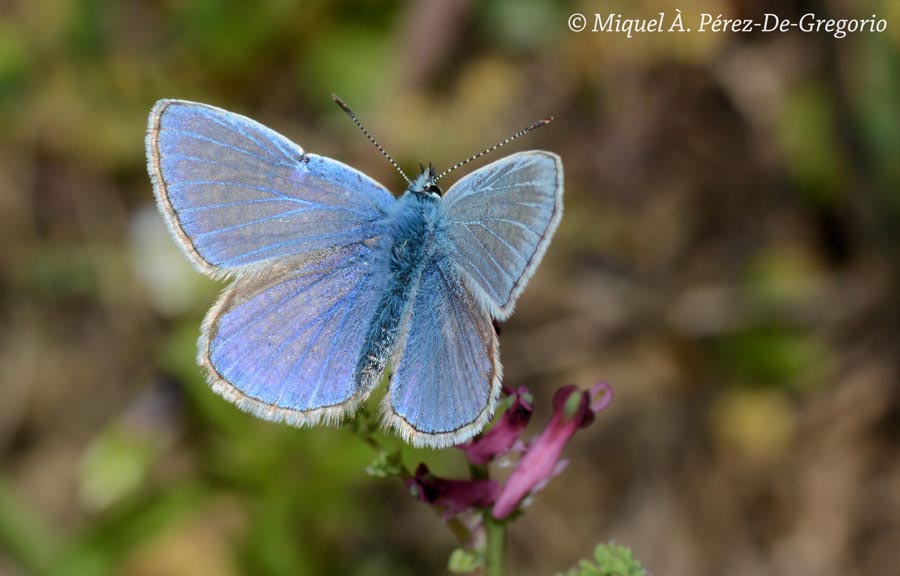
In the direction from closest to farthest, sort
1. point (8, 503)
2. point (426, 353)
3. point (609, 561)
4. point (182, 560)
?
point (609, 561) → point (426, 353) → point (8, 503) → point (182, 560)

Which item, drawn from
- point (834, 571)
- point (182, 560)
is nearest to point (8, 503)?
point (182, 560)

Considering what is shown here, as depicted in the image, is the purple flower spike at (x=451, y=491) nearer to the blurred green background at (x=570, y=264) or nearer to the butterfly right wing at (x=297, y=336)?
the butterfly right wing at (x=297, y=336)

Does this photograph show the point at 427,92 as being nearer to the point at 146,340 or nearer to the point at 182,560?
the point at 146,340

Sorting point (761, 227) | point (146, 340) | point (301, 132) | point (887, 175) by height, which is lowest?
point (146, 340)

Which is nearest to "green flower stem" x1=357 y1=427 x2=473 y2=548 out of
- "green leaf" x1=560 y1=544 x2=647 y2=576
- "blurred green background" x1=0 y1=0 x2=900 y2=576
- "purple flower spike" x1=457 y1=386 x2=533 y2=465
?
"purple flower spike" x1=457 y1=386 x2=533 y2=465

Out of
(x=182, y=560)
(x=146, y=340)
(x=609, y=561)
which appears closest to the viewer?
(x=609, y=561)

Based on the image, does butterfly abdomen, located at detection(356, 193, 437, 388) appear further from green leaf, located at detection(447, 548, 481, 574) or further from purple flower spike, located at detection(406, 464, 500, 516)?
green leaf, located at detection(447, 548, 481, 574)
